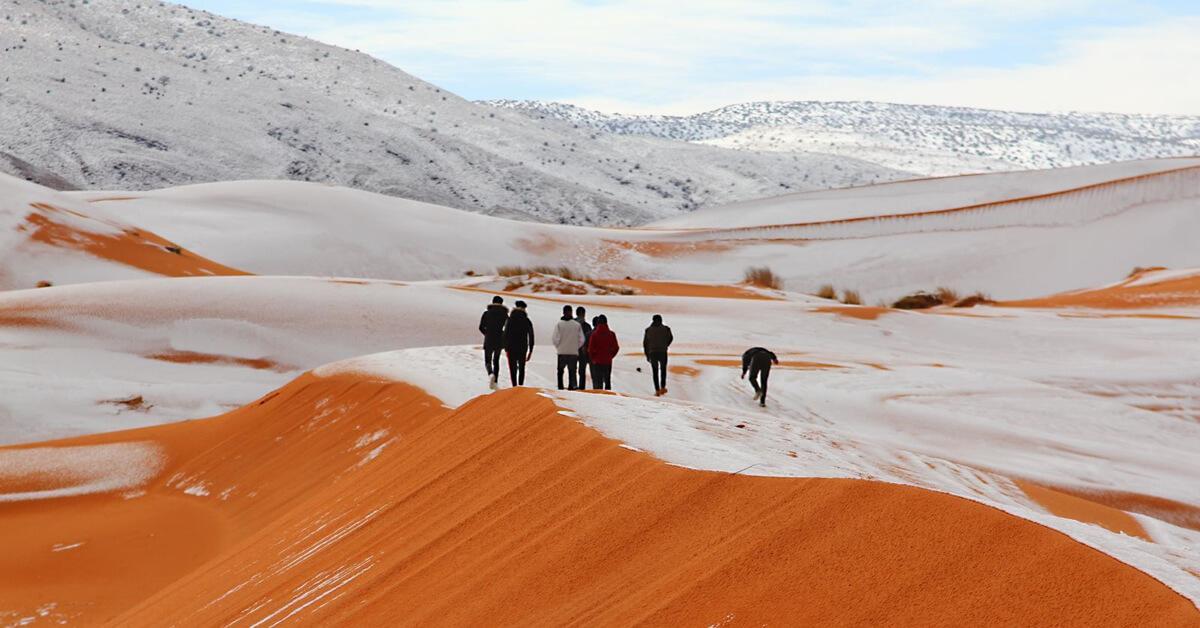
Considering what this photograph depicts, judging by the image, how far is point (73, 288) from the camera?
1775 centimetres

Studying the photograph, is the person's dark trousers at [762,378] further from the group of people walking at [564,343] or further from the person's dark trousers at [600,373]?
the person's dark trousers at [600,373]

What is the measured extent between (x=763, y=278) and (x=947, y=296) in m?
4.88

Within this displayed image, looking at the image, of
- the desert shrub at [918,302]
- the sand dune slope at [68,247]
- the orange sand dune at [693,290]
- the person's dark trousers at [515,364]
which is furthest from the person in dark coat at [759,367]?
the desert shrub at [918,302]

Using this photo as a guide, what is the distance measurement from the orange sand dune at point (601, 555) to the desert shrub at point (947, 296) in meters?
25.2

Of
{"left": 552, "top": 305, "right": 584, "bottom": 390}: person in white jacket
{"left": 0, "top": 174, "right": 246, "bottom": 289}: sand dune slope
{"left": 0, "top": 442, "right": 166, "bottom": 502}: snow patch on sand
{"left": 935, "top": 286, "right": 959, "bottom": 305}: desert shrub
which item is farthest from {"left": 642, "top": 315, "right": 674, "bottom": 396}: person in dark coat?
{"left": 935, "top": 286, "right": 959, "bottom": 305}: desert shrub

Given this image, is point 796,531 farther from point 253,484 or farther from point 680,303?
point 680,303

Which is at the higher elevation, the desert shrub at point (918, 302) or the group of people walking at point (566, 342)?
the group of people walking at point (566, 342)

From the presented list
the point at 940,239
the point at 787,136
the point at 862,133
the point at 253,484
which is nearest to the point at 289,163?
the point at 940,239

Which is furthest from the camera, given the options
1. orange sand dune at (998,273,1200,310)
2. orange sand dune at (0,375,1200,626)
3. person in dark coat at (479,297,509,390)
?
orange sand dune at (998,273,1200,310)

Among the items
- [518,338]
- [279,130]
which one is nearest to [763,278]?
[518,338]

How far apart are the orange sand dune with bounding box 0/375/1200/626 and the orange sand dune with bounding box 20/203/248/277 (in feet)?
53.6

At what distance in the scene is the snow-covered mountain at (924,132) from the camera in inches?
4872

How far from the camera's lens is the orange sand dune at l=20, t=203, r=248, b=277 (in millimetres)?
23562

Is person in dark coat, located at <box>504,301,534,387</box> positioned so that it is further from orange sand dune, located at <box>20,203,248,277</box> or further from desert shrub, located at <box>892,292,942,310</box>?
desert shrub, located at <box>892,292,942,310</box>
